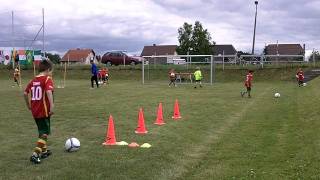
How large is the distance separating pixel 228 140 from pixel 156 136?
1.66 meters

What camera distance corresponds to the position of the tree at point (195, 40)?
3049 inches

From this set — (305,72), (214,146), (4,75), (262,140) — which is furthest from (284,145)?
(4,75)

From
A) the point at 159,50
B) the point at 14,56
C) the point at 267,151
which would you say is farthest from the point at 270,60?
the point at 159,50

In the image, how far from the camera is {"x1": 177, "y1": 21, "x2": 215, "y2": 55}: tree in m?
77.4

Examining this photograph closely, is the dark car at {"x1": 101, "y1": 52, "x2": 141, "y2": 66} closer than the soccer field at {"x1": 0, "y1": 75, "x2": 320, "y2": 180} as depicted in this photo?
No

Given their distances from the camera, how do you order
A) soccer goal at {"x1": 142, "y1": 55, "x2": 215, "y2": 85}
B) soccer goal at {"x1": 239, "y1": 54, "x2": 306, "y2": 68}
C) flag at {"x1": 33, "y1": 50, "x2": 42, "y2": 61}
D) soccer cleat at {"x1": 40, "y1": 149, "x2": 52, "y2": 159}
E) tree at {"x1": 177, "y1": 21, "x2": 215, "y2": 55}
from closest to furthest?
1. soccer cleat at {"x1": 40, "y1": 149, "x2": 52, "y2": 159}
2. soccer goal at {"x1": 142, "y1": 55, "x2": 215, "y2": 85}
3. soccer goal at {"x1": 239, "y1": 54, "x2": 306, "y2": 68}
4. flag at {"x1": 33, "y1": 50, "x2": 42, "y2": 61}
5. tree at {"x1": 177, "y1": 21, "x2": 215, "y2": 55}

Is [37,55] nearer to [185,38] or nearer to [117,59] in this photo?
[117,59]

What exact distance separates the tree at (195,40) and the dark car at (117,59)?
784 inches

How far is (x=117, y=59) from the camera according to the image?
5984 centimetres

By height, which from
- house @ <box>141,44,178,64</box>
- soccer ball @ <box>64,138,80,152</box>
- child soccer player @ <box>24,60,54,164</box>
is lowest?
soccer ball @ <box>64,138,80,152</box>

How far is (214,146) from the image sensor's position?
1048cm

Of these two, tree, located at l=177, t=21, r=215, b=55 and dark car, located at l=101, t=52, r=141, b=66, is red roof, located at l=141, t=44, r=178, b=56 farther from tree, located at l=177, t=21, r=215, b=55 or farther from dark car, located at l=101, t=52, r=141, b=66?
dark car, located at l=101, t=52, r=141, b=66

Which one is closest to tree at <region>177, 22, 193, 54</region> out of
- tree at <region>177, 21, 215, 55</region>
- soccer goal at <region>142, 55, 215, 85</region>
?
tree at <region>177, 21, 215, 55</region>

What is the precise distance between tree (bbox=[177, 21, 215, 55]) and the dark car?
1990 cm
